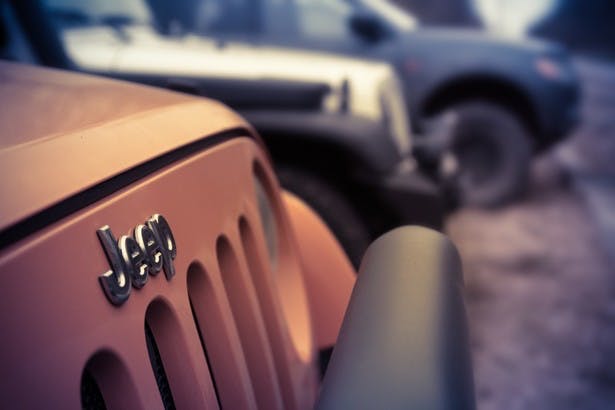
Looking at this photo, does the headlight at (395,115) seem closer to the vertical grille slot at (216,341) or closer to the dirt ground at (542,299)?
the dirt ground at (542,299)

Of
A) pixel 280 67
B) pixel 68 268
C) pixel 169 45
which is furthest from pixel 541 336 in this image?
pixel 68 268

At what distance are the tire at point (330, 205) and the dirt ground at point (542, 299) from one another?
78 cm

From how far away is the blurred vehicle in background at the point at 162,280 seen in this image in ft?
2.28

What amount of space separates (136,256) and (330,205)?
8.06 ft

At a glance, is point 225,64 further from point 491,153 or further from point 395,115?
point 491,153

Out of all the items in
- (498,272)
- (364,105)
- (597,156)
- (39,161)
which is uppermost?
(39,161)

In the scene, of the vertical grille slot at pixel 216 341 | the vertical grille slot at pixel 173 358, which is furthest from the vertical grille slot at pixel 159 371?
the vertical grille slot at pixel 216 341

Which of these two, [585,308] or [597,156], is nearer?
[585,308]

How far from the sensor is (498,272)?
456 centimetres

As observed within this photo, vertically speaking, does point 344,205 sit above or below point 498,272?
above

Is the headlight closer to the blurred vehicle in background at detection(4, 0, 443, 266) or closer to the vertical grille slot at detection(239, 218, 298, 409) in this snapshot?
the blurred vehicle in background at detection(4, 0, 443, 266)

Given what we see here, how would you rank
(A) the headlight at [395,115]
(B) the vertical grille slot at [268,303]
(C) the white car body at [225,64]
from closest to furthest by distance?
(B) the vertical grille slot at [268,303]
(C) the white car body at [225,64]
(A) the headlight at [395,115]

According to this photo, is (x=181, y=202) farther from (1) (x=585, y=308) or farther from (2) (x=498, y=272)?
(2) (x=498, y=272)

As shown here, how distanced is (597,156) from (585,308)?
18.7 ft
